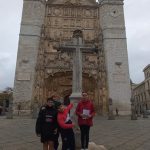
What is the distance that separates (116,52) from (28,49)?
29.4ft

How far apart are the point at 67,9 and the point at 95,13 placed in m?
3.18

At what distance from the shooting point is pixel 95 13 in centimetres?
2473

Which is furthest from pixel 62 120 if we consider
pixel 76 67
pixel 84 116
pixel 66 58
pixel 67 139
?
pixel 66 58

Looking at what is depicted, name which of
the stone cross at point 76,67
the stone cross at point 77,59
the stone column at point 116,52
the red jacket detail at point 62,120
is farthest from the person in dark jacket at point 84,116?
the stone column at point 116,52

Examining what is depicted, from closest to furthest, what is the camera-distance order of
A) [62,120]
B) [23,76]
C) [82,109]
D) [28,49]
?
1. [62,120]
2. [82,109]
3. [23,76]
4. [28,49]

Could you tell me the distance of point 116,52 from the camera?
2258cm

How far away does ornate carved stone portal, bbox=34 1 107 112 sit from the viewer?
69.6ft

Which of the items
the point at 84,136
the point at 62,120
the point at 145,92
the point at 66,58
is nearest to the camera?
the point at 62,120

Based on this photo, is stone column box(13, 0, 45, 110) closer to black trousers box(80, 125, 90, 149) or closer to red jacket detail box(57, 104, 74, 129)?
black trousers box(80, 125, 90, 149)

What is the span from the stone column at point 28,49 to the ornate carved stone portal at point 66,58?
580mm

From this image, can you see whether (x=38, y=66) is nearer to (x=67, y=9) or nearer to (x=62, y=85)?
(x=62, y=85)

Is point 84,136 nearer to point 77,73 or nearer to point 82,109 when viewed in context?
point 82,109

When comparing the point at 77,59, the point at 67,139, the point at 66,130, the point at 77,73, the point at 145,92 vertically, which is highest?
the point at 145,92

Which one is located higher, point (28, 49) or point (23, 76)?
point (28, 49)
